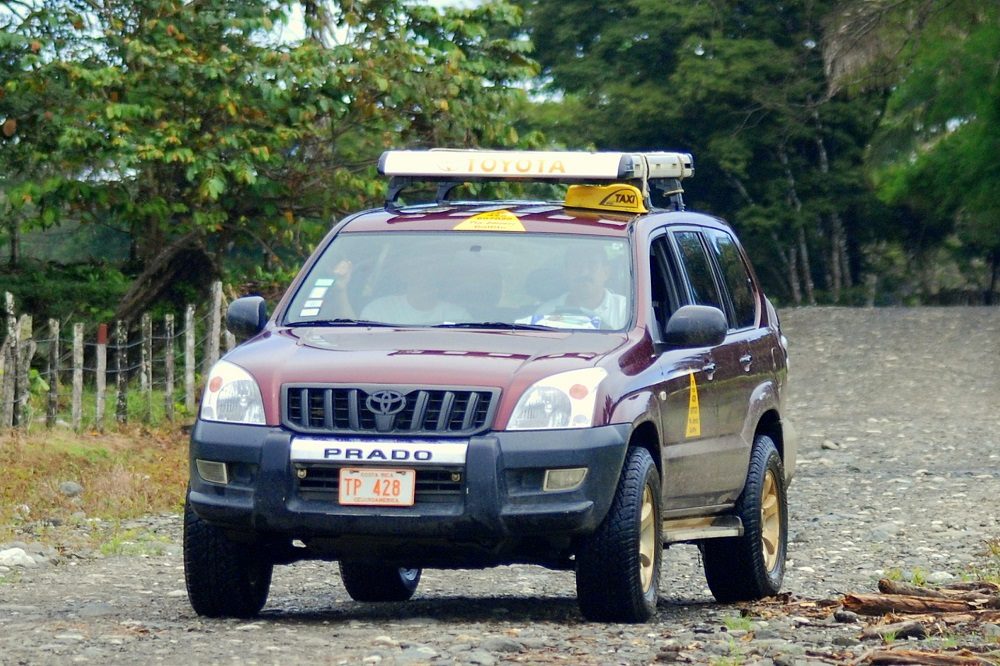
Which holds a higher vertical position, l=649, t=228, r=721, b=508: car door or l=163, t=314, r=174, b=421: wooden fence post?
l=649, t=228, r=721, b=508: car door

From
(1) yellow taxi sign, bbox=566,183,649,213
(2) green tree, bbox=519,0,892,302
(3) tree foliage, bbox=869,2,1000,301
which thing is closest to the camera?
(1) yellow taxi sign, bbox=566,183,649,213

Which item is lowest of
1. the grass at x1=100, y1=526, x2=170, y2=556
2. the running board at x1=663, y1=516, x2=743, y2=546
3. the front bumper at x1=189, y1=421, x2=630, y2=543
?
the grass at x1=100, y1=526, x2=170, y2=556

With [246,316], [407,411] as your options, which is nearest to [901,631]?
[407,411]

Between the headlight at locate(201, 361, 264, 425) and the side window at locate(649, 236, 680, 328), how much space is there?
2053mm

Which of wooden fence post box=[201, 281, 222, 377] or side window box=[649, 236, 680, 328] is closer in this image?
side window box=[649, 236, 680, 328]

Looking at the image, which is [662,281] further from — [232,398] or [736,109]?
[736,109]

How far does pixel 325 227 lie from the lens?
22.4m

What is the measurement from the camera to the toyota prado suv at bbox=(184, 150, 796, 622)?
7320 mm

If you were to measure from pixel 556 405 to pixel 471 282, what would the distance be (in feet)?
4.20

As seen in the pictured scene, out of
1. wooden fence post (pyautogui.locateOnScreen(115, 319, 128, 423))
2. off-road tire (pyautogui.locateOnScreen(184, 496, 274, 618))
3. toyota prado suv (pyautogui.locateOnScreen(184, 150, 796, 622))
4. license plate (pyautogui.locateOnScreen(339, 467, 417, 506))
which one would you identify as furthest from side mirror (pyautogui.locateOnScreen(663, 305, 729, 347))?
wooden fence post (pyautogui.locateOnScreen(115, 319, 128, 423))

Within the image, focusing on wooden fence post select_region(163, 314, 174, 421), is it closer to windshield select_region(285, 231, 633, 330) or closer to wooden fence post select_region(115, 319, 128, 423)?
wooden fence post select_region(115, 319, 128, 423)

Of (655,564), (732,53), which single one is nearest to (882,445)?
(655,564)

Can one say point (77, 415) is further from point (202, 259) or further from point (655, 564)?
point (655, 564)

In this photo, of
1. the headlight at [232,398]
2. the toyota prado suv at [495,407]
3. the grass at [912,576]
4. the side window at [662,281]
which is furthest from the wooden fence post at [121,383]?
the headlight at [232,398]
